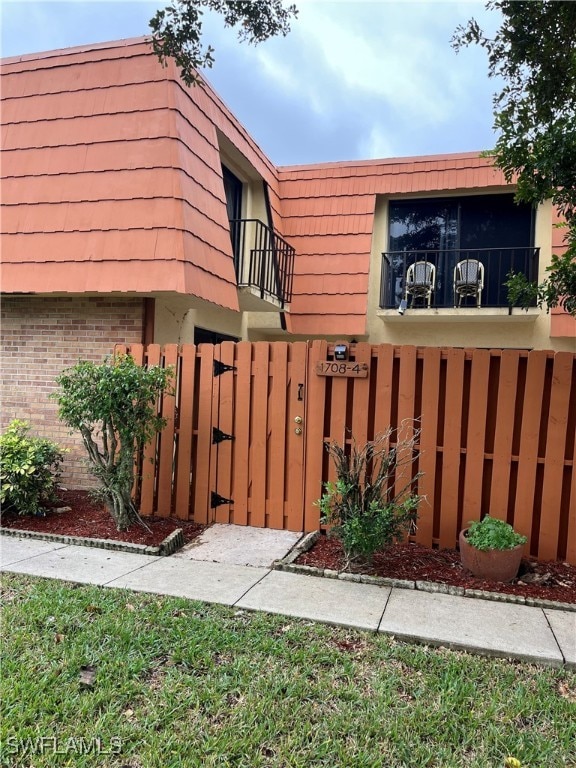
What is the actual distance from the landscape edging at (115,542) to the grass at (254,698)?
122 centimetres

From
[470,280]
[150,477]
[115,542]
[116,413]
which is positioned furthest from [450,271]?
[115,542]

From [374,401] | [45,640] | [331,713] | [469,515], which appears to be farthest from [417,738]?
[374,401]

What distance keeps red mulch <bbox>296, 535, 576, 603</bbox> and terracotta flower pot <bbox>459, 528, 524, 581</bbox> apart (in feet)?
0.19

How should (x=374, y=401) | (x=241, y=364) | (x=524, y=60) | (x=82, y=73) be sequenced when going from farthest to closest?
1. (x=82, y=73)
2. (x=241, y=364)
3. (x=374, y=401)
4. (x=524, y=60)

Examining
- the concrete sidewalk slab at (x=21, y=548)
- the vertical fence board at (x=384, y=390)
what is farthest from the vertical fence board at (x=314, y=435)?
the concrete sidewalk slab at (x=21, y=548)

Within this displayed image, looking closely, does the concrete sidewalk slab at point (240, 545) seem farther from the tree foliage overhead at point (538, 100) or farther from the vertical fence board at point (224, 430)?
the tree foliage overhead at point (538, 100)

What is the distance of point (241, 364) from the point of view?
5.41 meters

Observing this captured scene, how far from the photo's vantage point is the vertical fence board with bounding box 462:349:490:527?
468cm

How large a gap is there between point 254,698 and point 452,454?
295cm

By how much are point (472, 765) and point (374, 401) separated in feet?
10.7

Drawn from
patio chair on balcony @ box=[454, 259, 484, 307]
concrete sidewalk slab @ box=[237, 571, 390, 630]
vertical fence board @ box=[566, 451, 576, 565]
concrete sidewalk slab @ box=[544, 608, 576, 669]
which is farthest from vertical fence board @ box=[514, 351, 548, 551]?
patio chair on balcony @ box=[454, 259, 484, 307]

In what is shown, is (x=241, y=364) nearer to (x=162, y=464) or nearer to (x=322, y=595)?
(x=162, y=464)

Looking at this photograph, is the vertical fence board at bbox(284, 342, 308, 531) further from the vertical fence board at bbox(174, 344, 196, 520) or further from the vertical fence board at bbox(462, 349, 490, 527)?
the vertical fence board at bbox(462, 349, 490, 527)

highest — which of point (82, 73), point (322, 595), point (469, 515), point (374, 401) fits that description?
point (82, 73)
